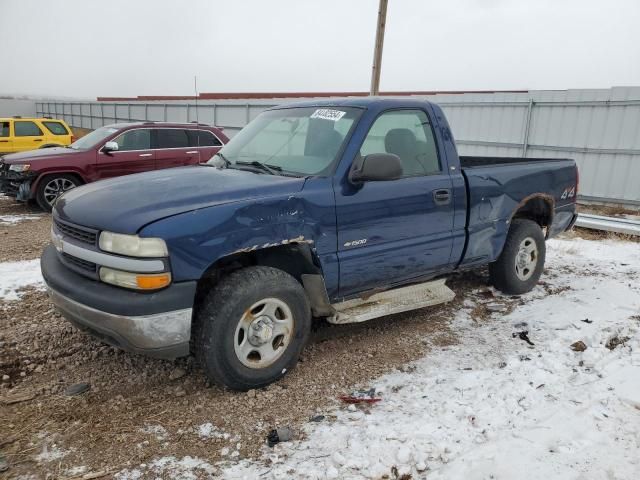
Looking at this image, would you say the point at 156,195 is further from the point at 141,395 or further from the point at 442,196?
the point at 442,196

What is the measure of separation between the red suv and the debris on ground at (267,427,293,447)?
7876 millimetres

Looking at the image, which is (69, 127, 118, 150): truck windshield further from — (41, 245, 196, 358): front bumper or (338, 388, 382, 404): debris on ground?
(338, 388, 382, 404): debris on ground

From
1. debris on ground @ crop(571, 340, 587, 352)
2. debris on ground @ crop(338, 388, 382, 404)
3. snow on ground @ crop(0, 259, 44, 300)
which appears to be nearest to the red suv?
snow on ground @ crop(0, 259, 44, 300)

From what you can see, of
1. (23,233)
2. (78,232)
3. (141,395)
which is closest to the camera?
(78,232)

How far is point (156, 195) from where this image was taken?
3.29 meters

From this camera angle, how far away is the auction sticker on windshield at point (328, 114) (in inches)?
159

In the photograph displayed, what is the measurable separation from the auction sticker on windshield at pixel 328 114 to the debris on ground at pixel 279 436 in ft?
7.57

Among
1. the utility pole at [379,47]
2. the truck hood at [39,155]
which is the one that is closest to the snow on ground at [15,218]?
the truck hood at [39,155]

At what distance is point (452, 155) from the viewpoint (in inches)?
175

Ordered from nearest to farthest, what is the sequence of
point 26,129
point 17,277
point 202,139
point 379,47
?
point 17,277
point 202,139
point 379,47
point 26,129

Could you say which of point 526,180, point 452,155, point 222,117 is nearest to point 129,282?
point 452,155

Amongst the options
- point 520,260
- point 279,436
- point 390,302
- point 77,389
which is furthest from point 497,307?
point 77,389

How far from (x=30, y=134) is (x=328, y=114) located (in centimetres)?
1392

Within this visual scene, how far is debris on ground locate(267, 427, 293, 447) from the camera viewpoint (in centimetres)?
293
